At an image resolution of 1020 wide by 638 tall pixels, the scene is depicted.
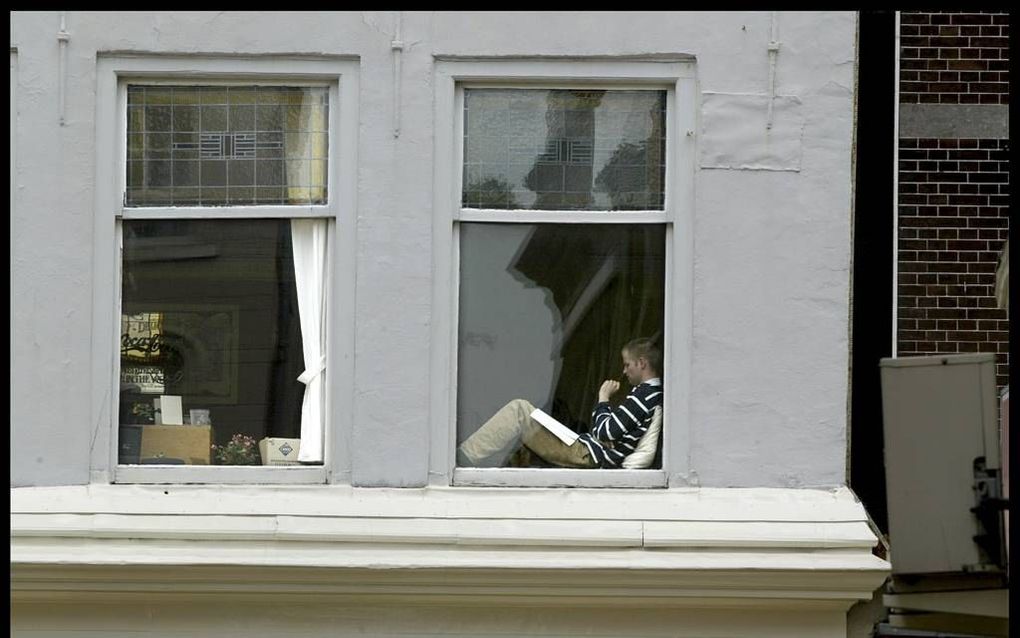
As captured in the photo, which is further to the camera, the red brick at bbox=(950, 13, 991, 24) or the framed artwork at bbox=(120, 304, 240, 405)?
the red brick at bbox=(950, 13, 991, 24)

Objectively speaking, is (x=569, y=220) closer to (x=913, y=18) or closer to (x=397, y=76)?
(x=397, y=76)

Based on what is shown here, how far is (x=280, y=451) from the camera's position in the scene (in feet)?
25.8

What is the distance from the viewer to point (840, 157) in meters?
7.73

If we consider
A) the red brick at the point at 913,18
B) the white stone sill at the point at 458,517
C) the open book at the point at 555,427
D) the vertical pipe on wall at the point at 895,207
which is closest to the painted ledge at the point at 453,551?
the white stone sill at the point at 458,517

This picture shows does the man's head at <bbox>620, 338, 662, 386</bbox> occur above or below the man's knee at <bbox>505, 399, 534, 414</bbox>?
above

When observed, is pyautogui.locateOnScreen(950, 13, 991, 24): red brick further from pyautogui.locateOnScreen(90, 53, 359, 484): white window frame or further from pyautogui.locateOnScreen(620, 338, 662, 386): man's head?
pyautogui.locateOnScreen(90, 53, 359, 484): white window frame

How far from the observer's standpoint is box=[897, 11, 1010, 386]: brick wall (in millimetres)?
8250

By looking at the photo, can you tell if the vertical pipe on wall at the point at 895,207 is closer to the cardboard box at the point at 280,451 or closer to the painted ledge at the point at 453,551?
the painted ledge at the point at 453,551

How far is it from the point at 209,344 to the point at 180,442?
1.80 feet

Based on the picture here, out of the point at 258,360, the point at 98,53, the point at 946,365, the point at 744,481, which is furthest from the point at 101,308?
the point at 946,365

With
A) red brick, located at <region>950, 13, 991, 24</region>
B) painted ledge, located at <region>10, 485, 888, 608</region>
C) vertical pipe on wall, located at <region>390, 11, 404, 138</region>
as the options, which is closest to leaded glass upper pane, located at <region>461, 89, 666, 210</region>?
vertical pipe on wall, located at <region>390, 11, 404, 138</region>

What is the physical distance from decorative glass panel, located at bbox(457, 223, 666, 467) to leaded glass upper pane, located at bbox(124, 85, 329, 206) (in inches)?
37.1

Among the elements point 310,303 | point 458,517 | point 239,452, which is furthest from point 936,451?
point 239,452

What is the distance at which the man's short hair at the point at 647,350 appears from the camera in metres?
7.88
